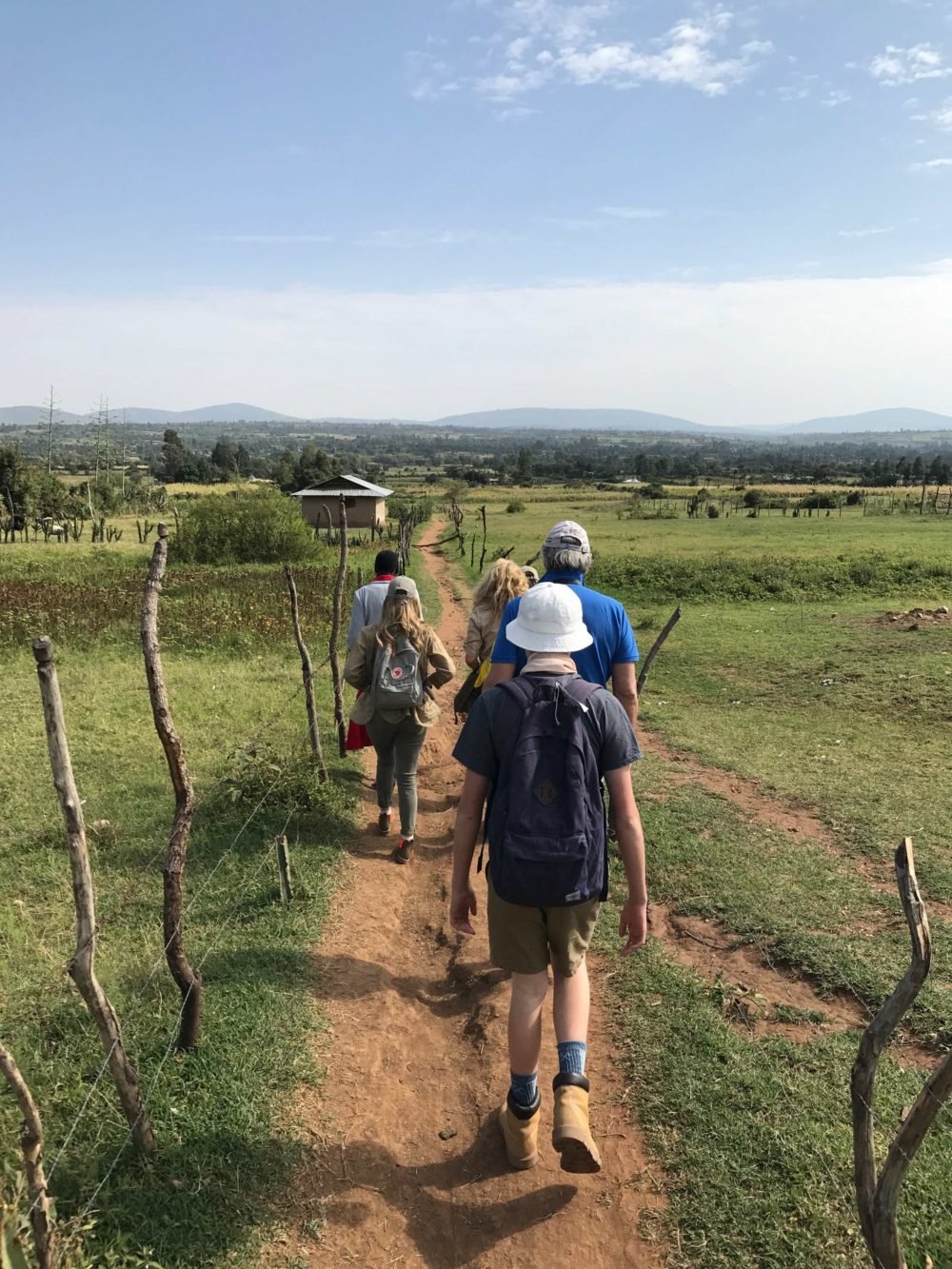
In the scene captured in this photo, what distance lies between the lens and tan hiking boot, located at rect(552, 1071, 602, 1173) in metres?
2.80

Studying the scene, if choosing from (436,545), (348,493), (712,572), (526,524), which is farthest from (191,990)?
(526,524)

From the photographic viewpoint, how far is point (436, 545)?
3353 centimetres

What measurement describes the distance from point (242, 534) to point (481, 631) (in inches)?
962

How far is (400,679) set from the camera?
527 centimetres

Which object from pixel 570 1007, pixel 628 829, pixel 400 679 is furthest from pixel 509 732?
pixel 400 679

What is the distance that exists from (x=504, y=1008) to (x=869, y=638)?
12.4 meters

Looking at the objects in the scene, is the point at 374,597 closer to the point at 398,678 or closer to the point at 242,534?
the point at 398,678

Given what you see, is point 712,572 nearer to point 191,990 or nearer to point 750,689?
point 750,689

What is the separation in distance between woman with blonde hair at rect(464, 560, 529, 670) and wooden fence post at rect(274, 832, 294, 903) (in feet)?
6.05

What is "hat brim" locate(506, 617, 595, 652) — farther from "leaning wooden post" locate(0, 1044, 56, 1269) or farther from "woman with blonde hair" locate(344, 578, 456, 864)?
"woman with blonde hair" locate(344, 578, 456, 864)

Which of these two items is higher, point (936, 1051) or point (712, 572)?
point (712, 572)

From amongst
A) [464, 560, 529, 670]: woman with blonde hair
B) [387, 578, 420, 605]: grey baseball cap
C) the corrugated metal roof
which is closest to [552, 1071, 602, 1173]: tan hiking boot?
[464, 560, 529, 670]: woman with blonde hair

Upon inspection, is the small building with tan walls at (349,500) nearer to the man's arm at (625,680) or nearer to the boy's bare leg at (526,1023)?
the man's arm at (625,680)

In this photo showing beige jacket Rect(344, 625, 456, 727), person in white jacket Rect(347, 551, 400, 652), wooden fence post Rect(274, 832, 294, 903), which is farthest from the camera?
person in white jacket Rect(347, 551, 400, 652)
